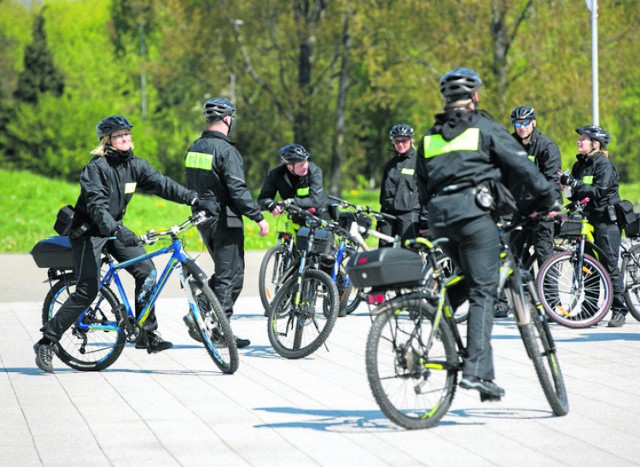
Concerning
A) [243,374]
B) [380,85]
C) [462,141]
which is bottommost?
[243,374]

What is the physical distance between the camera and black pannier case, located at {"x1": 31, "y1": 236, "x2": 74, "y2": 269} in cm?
827

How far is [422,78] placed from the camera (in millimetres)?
36156

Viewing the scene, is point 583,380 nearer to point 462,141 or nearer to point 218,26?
point 462,141

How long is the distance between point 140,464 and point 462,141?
2348 millimetres

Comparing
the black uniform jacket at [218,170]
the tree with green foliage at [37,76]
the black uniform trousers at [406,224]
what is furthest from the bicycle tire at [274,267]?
the tree with green foliage at [37,76]

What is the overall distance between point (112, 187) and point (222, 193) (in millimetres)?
1119

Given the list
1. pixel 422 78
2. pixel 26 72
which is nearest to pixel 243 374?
pixel 422 78

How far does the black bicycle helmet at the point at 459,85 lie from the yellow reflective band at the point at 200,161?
122 inches

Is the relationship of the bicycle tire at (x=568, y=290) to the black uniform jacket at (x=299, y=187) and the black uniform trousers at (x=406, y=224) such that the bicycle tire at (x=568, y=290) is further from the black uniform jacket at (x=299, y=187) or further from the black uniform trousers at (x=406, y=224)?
the black uniform jacket at (x=299, y=187)

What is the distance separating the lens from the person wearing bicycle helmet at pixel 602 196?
10195 mm

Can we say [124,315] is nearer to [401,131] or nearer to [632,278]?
[401,131]

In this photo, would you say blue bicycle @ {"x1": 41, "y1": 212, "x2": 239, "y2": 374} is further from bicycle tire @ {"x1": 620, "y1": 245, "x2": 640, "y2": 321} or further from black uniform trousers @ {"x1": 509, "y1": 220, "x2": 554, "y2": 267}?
bicycle tire @ {"x1": 620, "y1": 245, "x2": 640, "y2": 321}

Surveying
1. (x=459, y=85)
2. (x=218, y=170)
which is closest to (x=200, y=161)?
(x=218, y=170)

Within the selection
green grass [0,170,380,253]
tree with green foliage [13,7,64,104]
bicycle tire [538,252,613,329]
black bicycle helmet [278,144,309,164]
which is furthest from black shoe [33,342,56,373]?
tree with green foliage [13,7,64,104]
